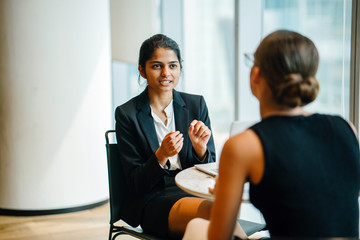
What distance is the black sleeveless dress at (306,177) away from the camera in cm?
100

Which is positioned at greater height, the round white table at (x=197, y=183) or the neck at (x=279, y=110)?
the neck at (x=279, y=110)

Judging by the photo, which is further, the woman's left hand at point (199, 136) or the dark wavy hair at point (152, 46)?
the dark wavy hair at point (152, 46)

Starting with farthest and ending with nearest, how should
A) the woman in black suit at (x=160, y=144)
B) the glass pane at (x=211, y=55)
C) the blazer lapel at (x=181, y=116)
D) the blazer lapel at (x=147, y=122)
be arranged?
the glass pane at (x=211, y=55) < the blazer lapel at (x=181, y=116) < the blazer lapel at (x=147, y=122) < the woman in black suit at (x=160, y=144)

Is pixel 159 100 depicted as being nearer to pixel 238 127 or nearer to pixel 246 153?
pixel 238 127

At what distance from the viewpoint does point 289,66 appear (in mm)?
1006

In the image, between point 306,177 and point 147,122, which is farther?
point 147,122

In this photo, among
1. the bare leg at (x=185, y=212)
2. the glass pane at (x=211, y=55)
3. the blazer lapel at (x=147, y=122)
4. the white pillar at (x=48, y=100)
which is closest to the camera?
the bare leg at (x=185, y=212)

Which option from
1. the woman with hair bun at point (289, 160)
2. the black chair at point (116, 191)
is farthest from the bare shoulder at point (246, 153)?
the black chair at point (116, 191)

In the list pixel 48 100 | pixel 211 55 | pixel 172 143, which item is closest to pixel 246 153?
pixel 172 143

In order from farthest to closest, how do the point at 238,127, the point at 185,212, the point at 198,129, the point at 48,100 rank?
the point at 48,100 → the point at 198,129 → the point at 185,212 → the point at 238,127

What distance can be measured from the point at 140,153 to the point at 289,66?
1.04 m

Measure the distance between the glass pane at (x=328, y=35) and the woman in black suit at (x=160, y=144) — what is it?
1.26 metres

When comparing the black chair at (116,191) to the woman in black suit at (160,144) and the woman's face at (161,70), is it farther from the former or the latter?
the woman's face at (161,70)

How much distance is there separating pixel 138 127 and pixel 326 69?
178 cm
